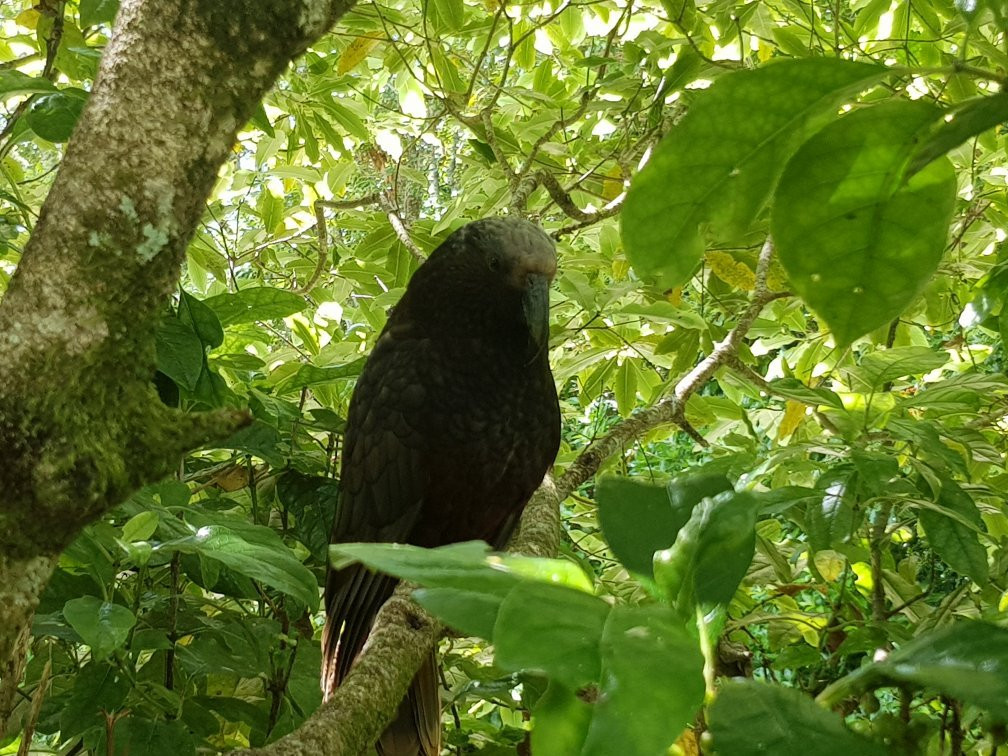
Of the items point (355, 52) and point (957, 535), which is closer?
point (957, 535)

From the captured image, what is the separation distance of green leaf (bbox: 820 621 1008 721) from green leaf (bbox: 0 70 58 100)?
819 millimetres

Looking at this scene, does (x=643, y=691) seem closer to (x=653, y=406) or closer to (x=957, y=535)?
(x=957, y=535)

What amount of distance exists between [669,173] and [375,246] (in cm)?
168

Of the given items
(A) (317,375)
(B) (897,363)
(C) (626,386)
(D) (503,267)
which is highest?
(D) (503,267)

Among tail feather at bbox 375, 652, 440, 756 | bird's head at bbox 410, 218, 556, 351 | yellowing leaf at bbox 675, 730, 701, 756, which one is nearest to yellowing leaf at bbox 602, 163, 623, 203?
bird's head at bbox 410, 218, 556, 351

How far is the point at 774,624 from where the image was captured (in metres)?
1.29

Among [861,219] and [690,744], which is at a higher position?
[861,219]

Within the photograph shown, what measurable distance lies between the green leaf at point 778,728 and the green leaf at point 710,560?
0.14 ft

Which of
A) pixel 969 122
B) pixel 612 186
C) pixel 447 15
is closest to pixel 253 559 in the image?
pixel 969 122

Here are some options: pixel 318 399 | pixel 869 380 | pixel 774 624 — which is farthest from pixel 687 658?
pixel 318 399

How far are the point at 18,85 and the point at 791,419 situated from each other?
133cm

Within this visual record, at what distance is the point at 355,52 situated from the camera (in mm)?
1824

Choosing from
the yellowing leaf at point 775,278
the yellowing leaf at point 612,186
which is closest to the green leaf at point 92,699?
the yellowing leaf at point 775,278

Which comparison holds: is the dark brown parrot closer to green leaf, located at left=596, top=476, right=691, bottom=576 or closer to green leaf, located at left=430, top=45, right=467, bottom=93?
green leaf, located at left=430, top=45, right=467, bottom=93
